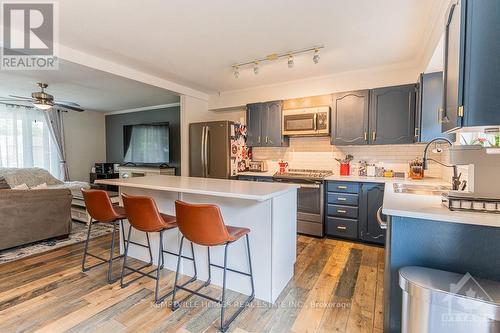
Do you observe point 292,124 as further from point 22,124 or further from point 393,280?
point 22,124

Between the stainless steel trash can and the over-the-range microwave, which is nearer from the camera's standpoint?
the stainless steel trash can

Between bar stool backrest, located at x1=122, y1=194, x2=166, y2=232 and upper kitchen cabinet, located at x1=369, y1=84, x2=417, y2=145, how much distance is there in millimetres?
2985

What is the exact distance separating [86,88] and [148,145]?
6.29 feet

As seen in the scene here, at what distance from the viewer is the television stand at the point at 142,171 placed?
5.94 m

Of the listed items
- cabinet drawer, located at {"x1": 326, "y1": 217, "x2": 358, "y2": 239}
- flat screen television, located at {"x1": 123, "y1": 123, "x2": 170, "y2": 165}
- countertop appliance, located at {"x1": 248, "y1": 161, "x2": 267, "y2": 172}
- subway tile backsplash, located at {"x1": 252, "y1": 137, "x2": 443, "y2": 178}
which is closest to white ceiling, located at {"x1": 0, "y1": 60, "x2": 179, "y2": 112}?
flat screen television, located at {"x1": 123, "y1": 123, "x2": 170, "y2": 165}

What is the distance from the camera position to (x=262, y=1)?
2043mm

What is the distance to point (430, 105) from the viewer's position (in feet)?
8.89

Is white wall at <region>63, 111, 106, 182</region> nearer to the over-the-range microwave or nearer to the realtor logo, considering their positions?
the realtor logo

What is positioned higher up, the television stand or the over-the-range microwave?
the over-the-range microwave

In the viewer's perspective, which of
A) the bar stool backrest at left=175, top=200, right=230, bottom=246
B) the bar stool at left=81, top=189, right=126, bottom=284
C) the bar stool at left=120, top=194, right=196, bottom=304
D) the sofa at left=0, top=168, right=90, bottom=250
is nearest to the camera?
the bar stool backrest at left=175, top=200, right=230, bottom=246

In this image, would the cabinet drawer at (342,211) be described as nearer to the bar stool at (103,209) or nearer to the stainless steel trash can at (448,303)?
the stainless steel trash can at (448,303)

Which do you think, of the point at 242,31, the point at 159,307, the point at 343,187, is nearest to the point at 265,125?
the point at 343,187

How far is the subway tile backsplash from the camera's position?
11.9 ft

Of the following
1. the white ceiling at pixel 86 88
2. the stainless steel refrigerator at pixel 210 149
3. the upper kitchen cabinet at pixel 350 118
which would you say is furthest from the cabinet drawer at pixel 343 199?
the white ceiling at pixel 86 88
